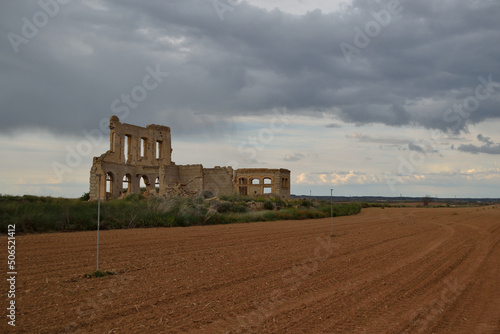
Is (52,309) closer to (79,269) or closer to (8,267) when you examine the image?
(79,269)

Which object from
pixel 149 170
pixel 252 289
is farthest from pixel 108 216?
pixel 149 170

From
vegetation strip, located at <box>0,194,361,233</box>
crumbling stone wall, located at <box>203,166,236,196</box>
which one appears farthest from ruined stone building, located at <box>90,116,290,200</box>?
vegetation strip, located at <box>0,194,361,233</box>

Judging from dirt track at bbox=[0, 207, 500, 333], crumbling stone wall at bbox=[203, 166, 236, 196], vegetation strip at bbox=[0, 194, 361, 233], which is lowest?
dirt track at bbox=[0, 207, 500, 333]

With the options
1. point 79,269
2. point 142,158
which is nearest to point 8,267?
point 79,269

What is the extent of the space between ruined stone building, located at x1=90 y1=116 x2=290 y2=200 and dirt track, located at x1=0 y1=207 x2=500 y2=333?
2453 cm

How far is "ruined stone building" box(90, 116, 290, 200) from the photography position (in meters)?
37.7

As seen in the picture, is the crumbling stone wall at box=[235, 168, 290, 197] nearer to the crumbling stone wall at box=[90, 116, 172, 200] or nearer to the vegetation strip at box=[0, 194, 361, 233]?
the crumbling stone wall at box=[90, 116, 172, 200]

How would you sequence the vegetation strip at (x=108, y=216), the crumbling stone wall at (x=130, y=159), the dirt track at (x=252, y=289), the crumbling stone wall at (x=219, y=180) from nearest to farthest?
the dirt track at (x=252, y=289)
the vegetation strip at (x=108, y=216)
the crumbling stone wall at (x=130, y=159)
the crumbling stone wall at (x=219, y=180)

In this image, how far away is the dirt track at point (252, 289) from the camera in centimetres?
592

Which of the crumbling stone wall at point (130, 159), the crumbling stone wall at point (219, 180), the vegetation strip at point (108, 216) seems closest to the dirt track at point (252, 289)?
the vegetation strip at point (108, 216)

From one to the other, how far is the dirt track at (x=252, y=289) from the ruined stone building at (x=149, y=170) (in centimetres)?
2453

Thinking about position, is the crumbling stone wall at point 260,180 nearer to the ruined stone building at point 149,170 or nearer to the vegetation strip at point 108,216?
the ruined stone building at point 149,170

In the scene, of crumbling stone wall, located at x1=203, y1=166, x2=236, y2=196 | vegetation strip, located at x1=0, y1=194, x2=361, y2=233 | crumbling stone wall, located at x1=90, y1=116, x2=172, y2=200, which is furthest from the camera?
crumbling stone wall, located at x1=203, y1=166, x2=236, y2=196

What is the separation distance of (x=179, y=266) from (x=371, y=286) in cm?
433
